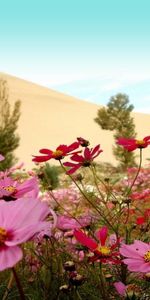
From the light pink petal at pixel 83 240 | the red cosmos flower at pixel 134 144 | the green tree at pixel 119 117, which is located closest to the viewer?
the light pink petal at pixel 83 240

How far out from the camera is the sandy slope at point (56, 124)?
1427 inches

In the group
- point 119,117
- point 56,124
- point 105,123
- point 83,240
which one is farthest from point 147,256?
point 56,124

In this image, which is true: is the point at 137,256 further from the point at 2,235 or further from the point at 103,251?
the point at 2,235

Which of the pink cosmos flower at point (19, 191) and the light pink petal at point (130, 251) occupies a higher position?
the pink cosmos flower at point (19, 191)

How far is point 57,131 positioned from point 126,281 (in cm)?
4095

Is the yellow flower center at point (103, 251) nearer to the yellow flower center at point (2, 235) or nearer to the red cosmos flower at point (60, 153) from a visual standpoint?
the yellow flower center at point (2, 235)

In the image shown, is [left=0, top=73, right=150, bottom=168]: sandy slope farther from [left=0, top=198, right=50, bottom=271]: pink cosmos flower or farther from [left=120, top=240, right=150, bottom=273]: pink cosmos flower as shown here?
[left=0, top=198, right=50, bottom=271]: pink cosmos flower

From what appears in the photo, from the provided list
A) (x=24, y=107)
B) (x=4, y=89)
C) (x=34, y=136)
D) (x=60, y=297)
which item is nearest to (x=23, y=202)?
(x=60, y=297)

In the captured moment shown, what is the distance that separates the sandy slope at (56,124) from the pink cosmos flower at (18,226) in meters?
27.2

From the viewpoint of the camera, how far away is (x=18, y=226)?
71 cm

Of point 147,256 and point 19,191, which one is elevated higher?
point 19,191

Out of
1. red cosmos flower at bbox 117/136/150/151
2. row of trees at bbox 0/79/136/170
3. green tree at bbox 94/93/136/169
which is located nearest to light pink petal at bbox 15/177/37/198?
red cosmos flower at bbox 117/136/150/151

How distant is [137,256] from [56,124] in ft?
147

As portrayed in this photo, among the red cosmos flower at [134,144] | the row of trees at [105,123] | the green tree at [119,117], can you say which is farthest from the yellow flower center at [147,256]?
the green tree at [119,117]
